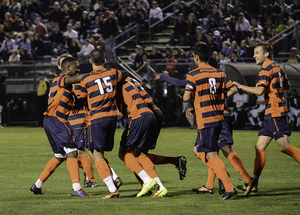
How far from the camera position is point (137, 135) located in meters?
6.97

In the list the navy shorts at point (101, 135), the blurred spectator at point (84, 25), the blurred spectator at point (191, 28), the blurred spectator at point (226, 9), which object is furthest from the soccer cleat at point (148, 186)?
the blurred spectator at point (84, 25)

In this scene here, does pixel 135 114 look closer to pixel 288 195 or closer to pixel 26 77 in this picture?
pixel 288 195

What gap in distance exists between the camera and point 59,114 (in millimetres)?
7473

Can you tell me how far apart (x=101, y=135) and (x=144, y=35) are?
19.5 meters

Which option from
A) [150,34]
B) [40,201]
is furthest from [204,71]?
[150,34]

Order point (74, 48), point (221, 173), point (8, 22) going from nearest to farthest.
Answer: point (221, 173), point (74, 48), point (8, 22)

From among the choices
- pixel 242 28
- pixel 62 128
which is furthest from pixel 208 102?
pixel 242 28

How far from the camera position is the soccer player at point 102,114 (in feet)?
22.3

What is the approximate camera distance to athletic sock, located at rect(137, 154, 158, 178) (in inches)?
275

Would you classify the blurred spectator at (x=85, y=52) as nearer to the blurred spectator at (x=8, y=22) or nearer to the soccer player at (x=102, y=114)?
the blurred spectator at (x=8, y=22)

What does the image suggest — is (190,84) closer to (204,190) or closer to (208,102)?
(208,102)

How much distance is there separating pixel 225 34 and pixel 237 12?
166 centimetres

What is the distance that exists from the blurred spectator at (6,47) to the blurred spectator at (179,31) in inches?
303

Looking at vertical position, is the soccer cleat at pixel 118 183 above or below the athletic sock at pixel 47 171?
below
